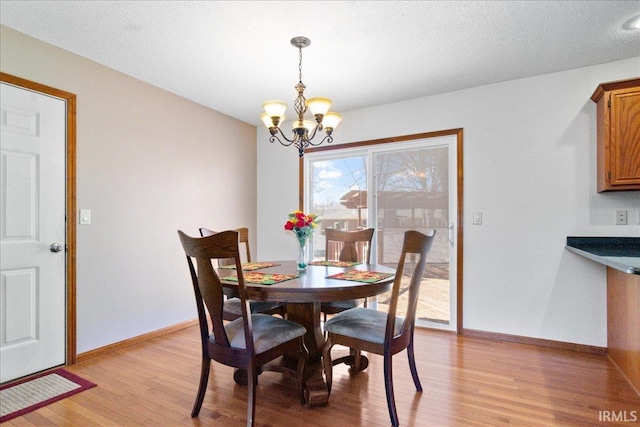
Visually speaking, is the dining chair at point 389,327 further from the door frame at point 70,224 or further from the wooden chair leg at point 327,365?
the door frame at point 70,224

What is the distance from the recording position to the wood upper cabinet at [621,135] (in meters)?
2.51

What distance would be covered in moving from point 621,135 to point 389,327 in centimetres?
230

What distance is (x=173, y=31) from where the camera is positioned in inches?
92.8

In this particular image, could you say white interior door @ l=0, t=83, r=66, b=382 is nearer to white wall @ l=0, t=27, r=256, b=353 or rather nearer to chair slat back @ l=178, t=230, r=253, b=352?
white wall @ l=0, t=27, r=256, b=353

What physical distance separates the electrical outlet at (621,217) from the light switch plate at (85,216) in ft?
13.9

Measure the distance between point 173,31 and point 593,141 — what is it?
338cm

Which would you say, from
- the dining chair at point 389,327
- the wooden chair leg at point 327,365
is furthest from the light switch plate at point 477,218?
the wooden chair leg at point 327,365

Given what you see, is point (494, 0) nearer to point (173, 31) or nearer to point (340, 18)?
point (340, 18)

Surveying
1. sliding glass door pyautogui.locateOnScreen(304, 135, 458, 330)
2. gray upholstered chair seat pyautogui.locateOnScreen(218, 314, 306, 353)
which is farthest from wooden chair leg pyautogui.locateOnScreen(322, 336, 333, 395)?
sliding glass door pyautogui.locateOnScreen(304, 135, 458, 330)

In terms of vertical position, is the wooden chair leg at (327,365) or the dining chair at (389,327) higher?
the dining chair at (389,327)

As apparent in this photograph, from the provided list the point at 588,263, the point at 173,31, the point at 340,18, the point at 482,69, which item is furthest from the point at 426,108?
the point at 173,31

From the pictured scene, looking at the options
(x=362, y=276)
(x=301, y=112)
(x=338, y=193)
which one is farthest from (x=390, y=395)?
(x=338, y=193)

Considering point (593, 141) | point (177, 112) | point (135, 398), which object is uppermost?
point (177, 112)

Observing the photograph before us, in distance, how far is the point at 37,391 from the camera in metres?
2.21
